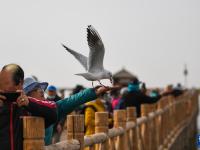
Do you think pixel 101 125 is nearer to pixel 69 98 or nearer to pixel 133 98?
pixel 69 98

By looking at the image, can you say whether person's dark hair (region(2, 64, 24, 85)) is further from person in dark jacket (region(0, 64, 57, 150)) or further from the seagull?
the seagull

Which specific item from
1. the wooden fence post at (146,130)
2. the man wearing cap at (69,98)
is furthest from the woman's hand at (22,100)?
the wooden fence post at (146,130)

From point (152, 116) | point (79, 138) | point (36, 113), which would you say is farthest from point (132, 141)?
point (36, 113)

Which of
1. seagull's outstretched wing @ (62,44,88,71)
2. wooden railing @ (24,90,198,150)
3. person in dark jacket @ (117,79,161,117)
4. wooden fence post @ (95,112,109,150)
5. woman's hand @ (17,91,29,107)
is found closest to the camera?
woman's hand @ (17,91,29,107)

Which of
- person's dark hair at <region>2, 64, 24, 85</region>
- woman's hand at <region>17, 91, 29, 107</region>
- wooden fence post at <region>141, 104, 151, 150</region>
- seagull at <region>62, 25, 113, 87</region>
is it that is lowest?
wooden fence post at <region>141, 104, 151, 150</region>

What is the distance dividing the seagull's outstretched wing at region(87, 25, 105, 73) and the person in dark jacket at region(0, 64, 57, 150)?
0.96m

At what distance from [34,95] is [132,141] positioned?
5126 millimetres

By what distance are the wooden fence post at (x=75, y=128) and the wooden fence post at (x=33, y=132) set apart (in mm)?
1539

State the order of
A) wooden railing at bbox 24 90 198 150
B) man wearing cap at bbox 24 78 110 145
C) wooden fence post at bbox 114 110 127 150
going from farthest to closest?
wooden fence post at bbox 114 110 127 150
man wearing cap at bbox 24 78 110 145
wooden railing at bbox 24 90 198 150

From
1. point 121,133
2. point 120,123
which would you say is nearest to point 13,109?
point 121,133

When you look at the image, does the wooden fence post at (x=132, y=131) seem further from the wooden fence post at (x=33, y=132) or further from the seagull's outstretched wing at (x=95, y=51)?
the wooden fence post at (x=33, y=132)

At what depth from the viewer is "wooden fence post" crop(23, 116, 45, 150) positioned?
18.3 feet

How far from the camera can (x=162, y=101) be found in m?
20.2

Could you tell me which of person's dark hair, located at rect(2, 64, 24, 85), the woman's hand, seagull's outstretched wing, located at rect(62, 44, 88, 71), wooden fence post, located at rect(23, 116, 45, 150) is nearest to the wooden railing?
wooden fence post, located at rect(23, 116, 45, 150)
